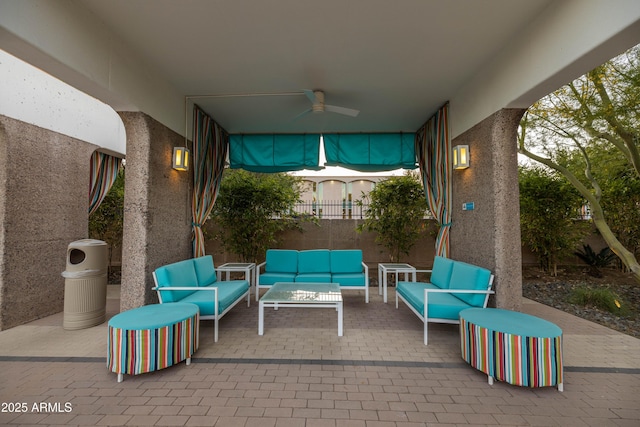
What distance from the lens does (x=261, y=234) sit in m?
6.79

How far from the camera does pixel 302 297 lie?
12.0ft

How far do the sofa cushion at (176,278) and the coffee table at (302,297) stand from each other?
1.11 m

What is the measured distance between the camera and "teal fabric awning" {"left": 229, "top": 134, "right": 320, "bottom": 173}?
650cm

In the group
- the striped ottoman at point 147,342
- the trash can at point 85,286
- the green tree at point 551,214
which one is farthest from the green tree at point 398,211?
the trash can at point 85,286

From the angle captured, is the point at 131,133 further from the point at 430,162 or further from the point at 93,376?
A: the point at 430,162

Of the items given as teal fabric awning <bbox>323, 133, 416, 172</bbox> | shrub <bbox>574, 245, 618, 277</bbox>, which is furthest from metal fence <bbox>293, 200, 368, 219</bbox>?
shrub <bbox>574, 245, 618, 277</bbox>

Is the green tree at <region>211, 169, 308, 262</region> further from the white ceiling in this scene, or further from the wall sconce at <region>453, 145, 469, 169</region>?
the wall sconce at <region>453, 145, 469, 169</region>

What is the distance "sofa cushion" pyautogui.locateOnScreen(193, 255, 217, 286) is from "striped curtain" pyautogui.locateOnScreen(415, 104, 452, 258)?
4.07m

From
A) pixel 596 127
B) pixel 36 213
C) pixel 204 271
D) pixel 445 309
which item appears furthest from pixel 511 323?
pixel 36 213

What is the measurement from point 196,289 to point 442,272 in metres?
3.51

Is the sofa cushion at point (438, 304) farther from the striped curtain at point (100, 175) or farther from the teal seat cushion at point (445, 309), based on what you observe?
the striped curtain at point (100, 175)

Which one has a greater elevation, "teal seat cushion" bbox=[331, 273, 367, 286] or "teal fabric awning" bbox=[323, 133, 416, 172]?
"teal fabric awning" bbox=[323, 133, 416, 172]

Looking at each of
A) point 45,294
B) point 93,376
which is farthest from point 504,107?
point 45,294

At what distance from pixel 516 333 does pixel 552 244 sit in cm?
589
